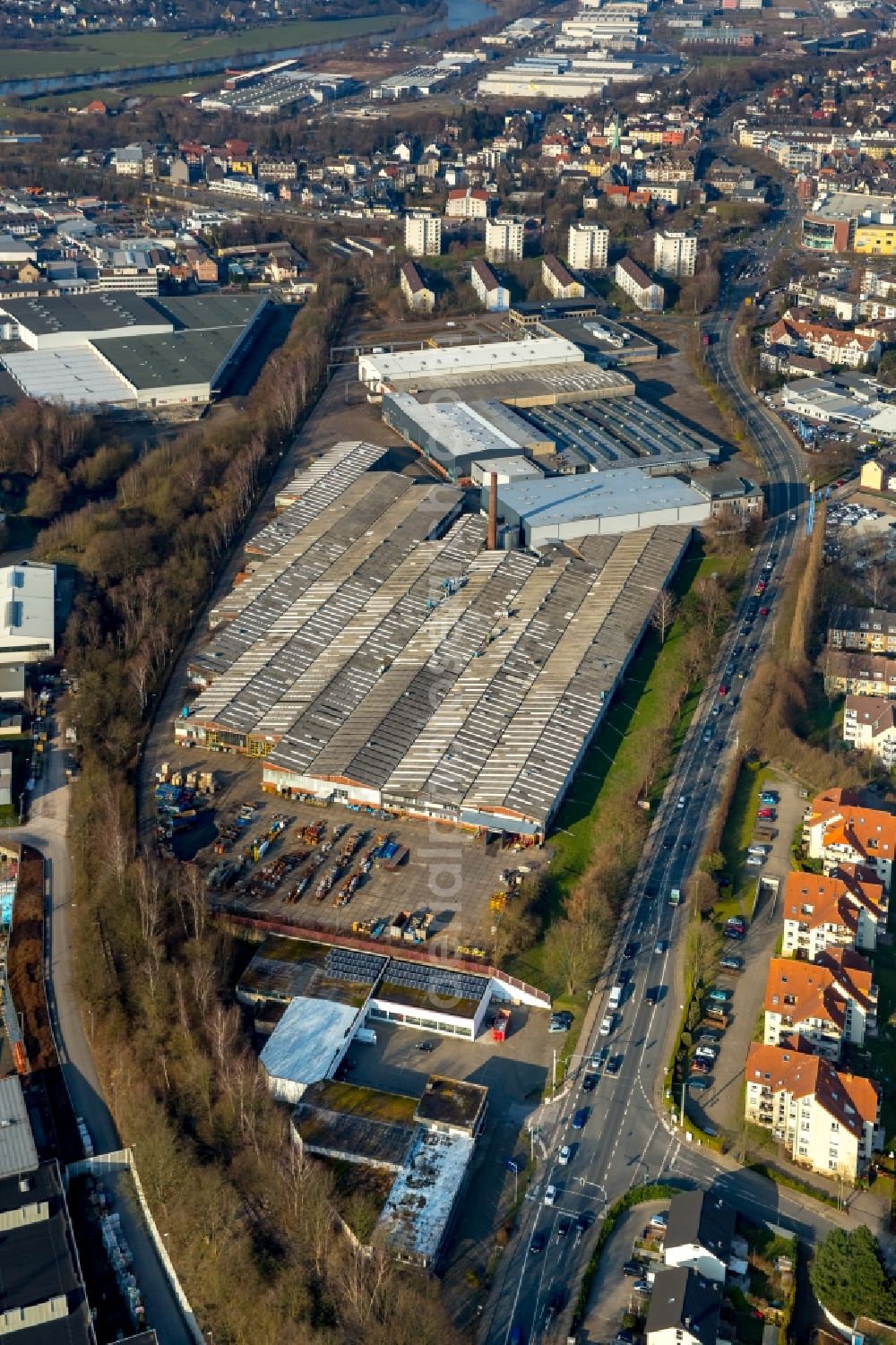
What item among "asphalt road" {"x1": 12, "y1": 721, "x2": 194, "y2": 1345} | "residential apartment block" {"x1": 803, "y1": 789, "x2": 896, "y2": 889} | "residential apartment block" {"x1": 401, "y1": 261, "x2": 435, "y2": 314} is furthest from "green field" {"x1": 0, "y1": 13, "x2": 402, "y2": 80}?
"residential apartment block" {"x1": 803, "y1": 789, "x2": 896, "y2": 889}

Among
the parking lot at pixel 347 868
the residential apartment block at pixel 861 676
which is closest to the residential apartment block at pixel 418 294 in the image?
the residential apartment block at pixel 861 676

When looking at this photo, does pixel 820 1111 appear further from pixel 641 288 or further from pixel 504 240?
pixel 504 240

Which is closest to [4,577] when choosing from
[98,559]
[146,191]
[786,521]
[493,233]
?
[98,559]

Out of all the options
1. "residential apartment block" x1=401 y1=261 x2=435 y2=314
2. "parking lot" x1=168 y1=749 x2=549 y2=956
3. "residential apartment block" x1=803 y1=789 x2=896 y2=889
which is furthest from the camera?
"residential apartment block" x1=401 y1=261 x2=435 y2=314

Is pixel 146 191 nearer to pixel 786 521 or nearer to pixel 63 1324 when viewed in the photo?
pixel 786 521

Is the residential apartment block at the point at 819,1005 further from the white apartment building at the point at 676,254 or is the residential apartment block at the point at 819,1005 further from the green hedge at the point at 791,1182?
the white apartment building at the point at 676,254

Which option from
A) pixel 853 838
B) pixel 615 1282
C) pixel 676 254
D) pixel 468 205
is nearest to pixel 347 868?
pixel 853 838

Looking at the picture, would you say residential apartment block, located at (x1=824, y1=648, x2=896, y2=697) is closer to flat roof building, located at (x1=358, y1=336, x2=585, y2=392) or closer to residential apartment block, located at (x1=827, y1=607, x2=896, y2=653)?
residential apartment block, located at (x1=827, y1=607, x2=896, y2=653)
